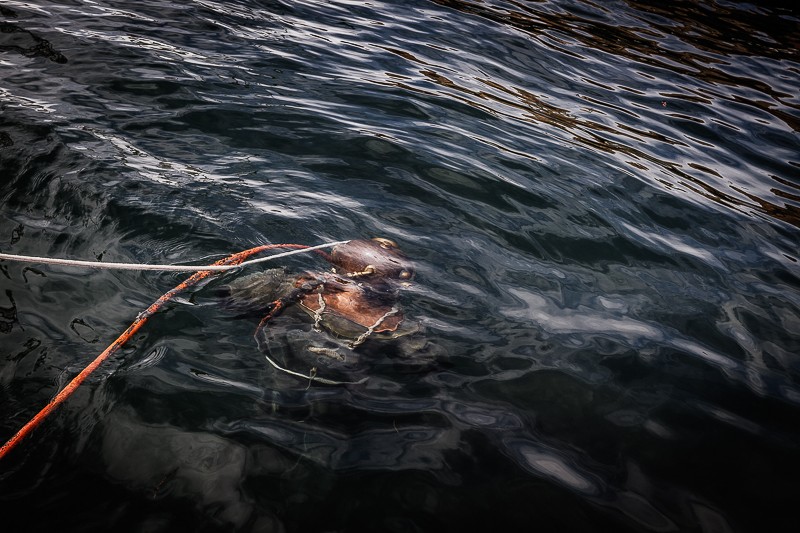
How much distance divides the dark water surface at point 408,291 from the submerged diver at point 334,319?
0.08 m

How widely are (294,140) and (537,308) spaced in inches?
116

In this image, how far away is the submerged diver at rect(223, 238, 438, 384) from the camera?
2.54 meters

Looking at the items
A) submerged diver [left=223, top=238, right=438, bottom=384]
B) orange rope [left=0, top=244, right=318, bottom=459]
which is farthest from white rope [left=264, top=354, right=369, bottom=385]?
orange rope [left=0, top=244, right=318, bottom=459]

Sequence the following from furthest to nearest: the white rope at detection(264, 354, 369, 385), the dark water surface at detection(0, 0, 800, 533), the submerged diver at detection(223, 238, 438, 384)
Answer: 1. the submerged diver at detection(223, 238, 438, 384)
2. the white rope at detection(264, 354, 369, 385)
3. the dark water surface at detection(0, 0, 800, 533)

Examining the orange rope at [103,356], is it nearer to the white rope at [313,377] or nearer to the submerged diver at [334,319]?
the submerged diver at [334,319]

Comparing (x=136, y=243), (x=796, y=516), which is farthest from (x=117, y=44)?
(x=796, y=516)

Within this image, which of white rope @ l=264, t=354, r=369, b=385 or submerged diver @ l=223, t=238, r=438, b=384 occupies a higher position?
submerged diver @ l=223, t=238, r=438, b=384

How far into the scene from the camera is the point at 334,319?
2752 millimetres

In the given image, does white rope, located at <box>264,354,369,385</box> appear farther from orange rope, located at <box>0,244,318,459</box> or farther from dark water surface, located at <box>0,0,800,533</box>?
orange rope, located at <box>0,244,318,459</box>

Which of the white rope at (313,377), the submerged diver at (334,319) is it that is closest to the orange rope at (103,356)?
the submerged diver at (334,319)

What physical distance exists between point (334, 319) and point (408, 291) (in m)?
0.67

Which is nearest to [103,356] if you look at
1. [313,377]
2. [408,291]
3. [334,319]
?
[313,377]

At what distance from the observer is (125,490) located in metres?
1.86

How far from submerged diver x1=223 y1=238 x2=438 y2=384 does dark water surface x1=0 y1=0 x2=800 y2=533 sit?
80 millimetres
